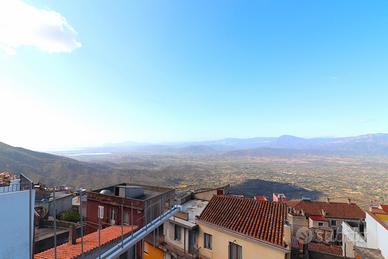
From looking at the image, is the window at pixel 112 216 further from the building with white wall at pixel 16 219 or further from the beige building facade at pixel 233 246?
the building with white wall at pixel 16 219

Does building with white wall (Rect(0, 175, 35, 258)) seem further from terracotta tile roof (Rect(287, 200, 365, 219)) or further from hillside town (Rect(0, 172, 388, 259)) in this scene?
terracotta tile roof (Rect(287, 200, 365, 219))

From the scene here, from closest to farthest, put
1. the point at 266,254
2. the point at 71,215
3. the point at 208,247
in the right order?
the point at 266,254
the point at 208,247
the point at 71,215

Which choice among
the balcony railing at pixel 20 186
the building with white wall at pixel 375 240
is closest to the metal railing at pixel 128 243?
the balcony railing at pixel 20 186

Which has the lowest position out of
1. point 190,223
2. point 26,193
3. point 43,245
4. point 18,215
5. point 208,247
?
point 43,245

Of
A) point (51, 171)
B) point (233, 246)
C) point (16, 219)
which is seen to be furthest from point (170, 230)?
point (51, 171)

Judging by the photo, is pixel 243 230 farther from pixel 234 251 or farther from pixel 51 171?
pixel 51 171

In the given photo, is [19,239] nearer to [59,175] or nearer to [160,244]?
[160,244]

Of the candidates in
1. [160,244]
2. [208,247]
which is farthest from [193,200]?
[208,247]
